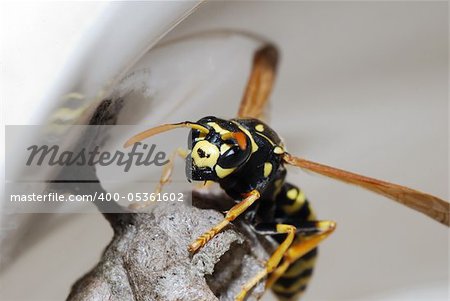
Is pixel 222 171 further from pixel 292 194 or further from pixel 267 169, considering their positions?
pixel 292 194

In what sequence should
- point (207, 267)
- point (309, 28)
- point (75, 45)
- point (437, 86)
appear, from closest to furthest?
1. point (75, 45)
2. point (207, 267)
3. point (309, 28)
4. point (437, 86)

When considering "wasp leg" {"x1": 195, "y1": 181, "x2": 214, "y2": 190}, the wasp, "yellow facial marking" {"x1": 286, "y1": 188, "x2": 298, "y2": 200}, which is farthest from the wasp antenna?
"yellow facial marking" {"x1": 286, "y1": 188, "x2": 298, "y2": 200}

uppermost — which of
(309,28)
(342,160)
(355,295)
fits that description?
(309,28)

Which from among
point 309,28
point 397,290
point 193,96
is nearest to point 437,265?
point 397,290

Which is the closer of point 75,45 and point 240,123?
point 75,45

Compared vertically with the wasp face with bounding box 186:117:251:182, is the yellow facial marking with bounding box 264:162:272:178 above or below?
below

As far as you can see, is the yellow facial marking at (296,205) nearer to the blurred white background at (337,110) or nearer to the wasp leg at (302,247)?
the wasp leg at (302,247)

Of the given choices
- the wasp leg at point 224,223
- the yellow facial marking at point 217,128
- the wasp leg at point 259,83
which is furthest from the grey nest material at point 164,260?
the wasp leg at point 259,83

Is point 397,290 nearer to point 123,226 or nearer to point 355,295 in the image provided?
point 355,295

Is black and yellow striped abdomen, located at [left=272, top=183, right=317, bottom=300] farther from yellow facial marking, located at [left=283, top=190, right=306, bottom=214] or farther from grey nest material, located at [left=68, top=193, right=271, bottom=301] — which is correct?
grey nest material, located at [left=68, top=193, right=271, bottom=301]
